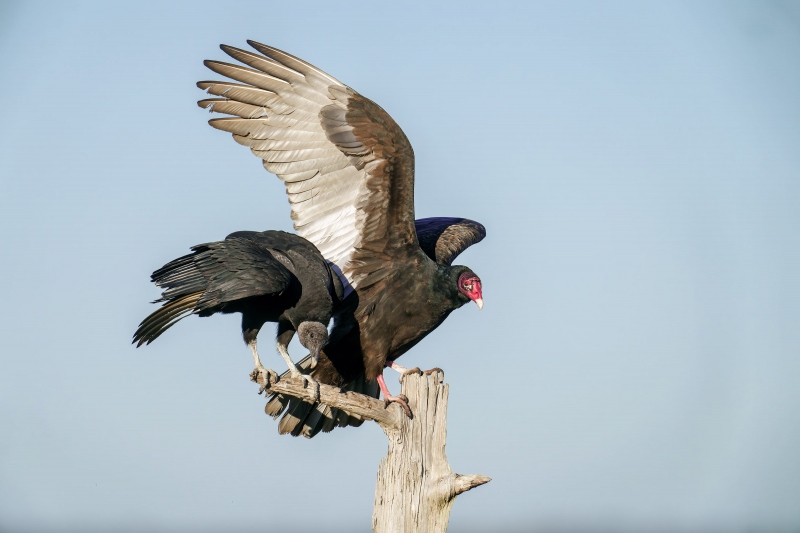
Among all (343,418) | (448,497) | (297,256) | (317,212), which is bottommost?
→ (448,497)

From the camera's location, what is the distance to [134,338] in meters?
5.24

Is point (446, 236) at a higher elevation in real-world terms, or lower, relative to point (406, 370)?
higher

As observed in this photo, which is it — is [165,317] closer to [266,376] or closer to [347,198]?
[266,376]

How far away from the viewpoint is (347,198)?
5973 millimetres

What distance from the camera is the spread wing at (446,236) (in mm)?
6992

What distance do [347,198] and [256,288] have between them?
3.85ft

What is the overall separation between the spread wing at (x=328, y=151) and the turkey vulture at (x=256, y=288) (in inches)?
10.5

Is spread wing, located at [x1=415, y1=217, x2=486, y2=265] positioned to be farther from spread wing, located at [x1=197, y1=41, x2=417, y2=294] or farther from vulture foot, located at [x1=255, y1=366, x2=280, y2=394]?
vulture foot, located at [x1=255, y1=366, x2=280, y2=394]

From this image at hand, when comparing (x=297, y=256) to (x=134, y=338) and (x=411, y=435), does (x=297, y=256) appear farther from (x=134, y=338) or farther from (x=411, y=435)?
(x=411, y=435)

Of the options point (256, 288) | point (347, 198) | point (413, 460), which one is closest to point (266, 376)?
point (256, 288)

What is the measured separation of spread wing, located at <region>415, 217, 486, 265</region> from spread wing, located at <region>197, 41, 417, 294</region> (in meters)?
1.03

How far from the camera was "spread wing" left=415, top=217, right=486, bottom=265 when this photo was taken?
22.9 feet

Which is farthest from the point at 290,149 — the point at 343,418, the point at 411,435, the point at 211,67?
the point at 411,435

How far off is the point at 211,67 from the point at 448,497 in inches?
121
